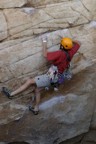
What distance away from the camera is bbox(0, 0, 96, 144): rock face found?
21.9 feet

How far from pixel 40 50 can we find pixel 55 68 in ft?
1.56

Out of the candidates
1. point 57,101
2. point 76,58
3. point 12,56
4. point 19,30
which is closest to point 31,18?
point 19,30

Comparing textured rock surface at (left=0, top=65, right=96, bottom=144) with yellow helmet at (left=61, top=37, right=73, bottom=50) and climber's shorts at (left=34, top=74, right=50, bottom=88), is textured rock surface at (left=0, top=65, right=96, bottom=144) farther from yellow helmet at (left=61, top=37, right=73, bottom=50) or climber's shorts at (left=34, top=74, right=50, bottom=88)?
yellow helmet at (left=61, top=37, right=73, bottom=50)

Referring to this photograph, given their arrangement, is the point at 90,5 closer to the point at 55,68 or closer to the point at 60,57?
the point at 60,57

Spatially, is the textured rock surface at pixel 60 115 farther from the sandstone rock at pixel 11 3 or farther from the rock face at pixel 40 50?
the sandstone rock at pixel 11 3

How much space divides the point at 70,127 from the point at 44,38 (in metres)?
2.32

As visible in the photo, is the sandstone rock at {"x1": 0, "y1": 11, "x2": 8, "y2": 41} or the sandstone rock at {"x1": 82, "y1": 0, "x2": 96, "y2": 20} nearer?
the sandstone rock at {"x1": 0, "y1": 11, "x2": 8, "y2": 41}

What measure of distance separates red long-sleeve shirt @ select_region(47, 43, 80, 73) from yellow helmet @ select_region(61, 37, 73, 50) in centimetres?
13

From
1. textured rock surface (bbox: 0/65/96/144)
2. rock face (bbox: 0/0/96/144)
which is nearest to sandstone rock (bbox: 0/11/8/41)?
rock face (bbox: 0/0/96/144)

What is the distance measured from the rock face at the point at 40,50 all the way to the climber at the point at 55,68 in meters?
0.15

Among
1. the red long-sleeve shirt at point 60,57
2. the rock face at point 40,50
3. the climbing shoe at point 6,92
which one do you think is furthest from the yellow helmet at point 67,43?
the climbing shoe at point 6,92

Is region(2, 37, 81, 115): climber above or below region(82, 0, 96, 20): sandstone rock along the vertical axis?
below

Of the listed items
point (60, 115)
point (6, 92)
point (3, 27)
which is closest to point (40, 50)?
point (3, 27)

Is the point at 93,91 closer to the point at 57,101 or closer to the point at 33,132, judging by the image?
the point at 57,101
